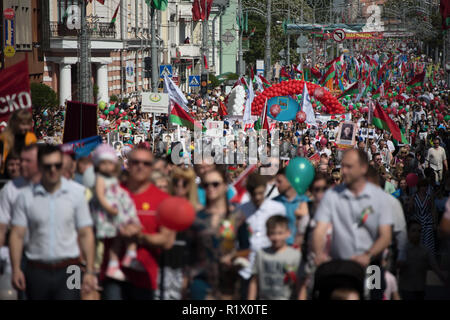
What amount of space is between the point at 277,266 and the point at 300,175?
5.02 feet

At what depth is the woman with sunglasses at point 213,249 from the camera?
258 inches

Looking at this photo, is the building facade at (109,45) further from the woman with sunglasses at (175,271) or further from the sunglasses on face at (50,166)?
the woman with sunglasses at (175,271)

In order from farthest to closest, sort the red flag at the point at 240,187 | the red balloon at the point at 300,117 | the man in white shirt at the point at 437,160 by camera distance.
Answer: the red balloon at the point at 300,117 < the man in white shirt at the point at 437,160 < the red flag at the point at 240,187

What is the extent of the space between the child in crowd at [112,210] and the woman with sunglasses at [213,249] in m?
0.41

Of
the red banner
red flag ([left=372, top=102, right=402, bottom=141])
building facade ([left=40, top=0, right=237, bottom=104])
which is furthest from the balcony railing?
the red banner

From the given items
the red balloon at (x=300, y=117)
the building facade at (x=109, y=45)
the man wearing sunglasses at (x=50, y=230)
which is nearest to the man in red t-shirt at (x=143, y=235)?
the man wearing sunglasses at (x=50, y=230)

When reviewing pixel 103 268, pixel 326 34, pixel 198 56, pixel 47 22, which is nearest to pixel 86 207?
pixel 103 268

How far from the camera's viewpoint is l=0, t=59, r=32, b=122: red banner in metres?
9.27

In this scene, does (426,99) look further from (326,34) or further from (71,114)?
(326,34)

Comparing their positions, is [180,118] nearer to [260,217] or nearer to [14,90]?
[14,90]

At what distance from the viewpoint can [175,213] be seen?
245 inches

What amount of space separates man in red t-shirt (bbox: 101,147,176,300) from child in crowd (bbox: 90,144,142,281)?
5cm

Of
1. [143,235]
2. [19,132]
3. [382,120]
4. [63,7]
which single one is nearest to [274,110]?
[382,120]

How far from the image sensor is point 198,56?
2945 inches
